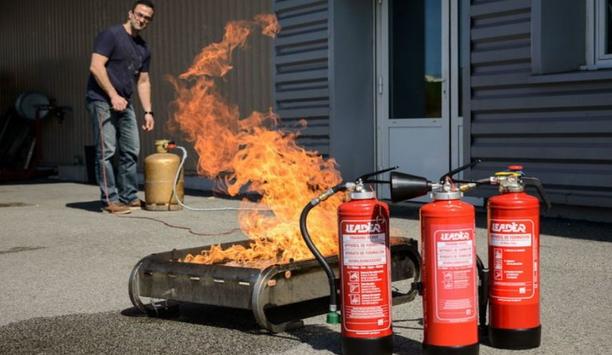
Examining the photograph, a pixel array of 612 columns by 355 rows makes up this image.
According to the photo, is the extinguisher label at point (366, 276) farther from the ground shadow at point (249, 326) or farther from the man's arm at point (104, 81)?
the man's arm at point (104, 81)

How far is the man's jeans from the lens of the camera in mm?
10039

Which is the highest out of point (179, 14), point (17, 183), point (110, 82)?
point (179, 14)

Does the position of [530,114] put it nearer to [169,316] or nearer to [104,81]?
[104,81]

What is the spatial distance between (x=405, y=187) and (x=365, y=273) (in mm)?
427

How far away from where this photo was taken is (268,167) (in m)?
5.43

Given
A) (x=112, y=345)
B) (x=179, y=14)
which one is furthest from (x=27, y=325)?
(x=179, y=14)

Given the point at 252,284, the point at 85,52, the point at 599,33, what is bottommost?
the point at 252,284

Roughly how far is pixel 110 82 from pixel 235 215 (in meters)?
2.08

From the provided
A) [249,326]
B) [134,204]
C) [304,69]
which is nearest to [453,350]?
[249,326]

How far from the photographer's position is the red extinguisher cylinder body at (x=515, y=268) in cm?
395

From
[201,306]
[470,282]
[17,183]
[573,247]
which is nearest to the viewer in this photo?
[470,282]

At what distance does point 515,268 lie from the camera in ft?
13.0

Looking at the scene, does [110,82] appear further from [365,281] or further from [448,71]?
[365,281]

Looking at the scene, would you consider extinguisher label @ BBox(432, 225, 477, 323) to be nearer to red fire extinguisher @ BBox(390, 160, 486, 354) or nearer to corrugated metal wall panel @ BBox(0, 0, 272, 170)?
red fire extinguisher @ BBox(390, 160, 486, 354)
